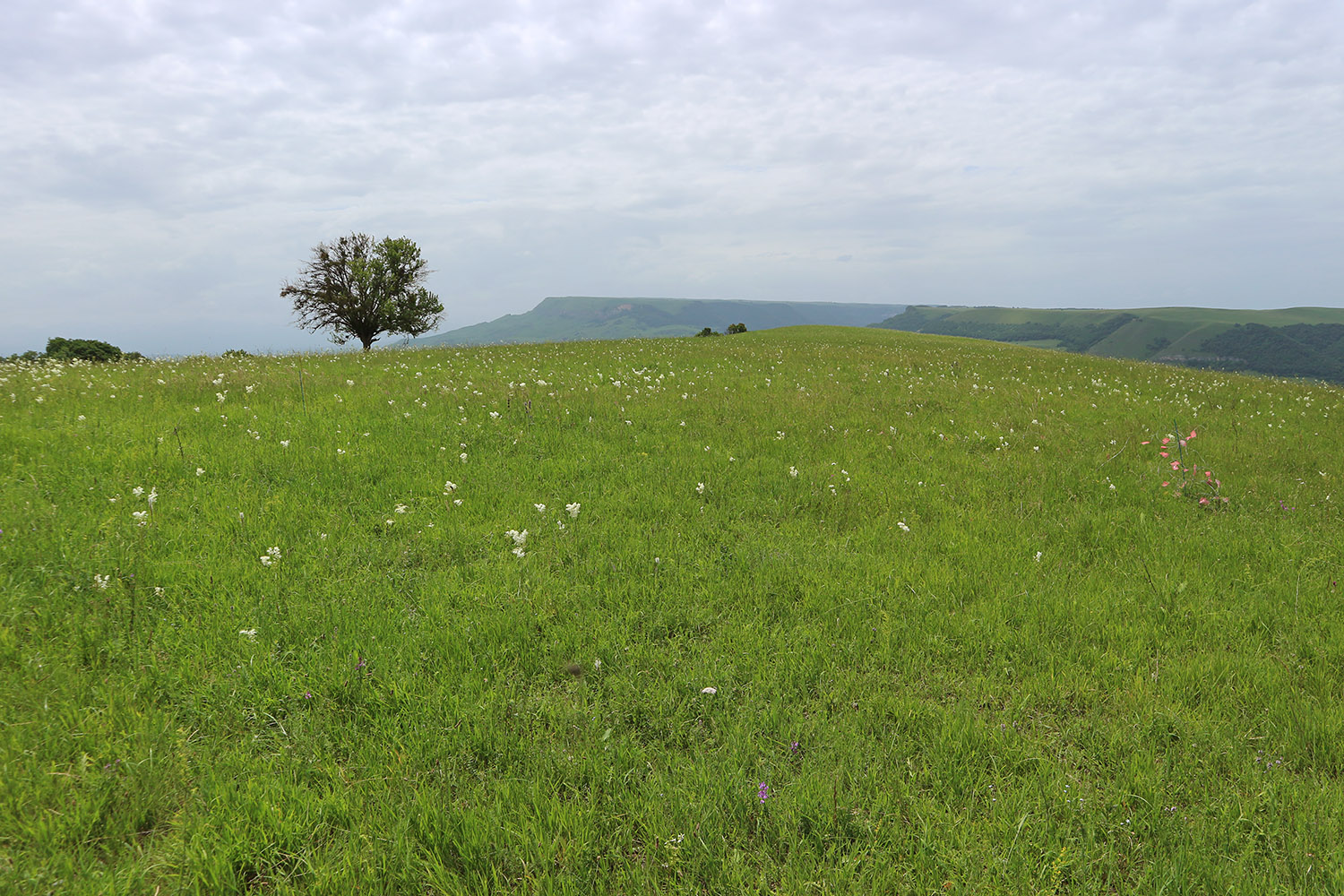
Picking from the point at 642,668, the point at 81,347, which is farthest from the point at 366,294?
the point at 642,668

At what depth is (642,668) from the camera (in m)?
4.29

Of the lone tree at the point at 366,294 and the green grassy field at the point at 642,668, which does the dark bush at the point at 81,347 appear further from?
the green grassy field at the point at 642,668

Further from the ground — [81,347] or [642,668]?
[81,347]

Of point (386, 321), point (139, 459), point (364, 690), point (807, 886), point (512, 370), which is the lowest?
point (807, 886)

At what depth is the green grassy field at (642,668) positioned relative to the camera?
112 inches

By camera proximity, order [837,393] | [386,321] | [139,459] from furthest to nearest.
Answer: [386,321] < [837,393] < [139,459]

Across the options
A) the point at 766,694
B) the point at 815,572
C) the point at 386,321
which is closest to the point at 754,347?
the point at 815,572

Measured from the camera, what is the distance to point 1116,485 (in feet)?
27.6

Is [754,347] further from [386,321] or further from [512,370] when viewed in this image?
[386,321]

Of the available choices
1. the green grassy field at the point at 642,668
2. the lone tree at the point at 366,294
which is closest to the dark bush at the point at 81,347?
the lone tree at the point at 366,294

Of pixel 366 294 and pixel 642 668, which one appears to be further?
pixel 366 294

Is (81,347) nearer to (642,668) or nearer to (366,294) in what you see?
(366,294)

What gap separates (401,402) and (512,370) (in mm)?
5302

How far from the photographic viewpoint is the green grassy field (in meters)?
2.86
